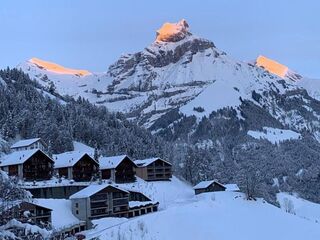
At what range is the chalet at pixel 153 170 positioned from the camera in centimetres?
11689

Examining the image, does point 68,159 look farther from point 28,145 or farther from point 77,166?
point 28,145

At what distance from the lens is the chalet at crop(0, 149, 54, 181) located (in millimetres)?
86688

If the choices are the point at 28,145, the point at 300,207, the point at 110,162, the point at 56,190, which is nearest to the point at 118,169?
the point at 110,162

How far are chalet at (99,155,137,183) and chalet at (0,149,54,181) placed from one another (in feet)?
52.9

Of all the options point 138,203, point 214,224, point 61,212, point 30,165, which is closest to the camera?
point 214,224

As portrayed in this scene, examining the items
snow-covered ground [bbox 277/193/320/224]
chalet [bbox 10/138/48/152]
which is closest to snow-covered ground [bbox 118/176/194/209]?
chalet [bbox 10/138/48/152]

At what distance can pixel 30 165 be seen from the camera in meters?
88.1

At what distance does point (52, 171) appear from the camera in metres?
91.9

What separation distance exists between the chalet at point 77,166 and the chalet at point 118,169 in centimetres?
671

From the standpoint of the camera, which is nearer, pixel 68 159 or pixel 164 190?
pixel 68 159

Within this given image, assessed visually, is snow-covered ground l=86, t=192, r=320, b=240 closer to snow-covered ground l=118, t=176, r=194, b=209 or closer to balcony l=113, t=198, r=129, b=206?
balcony l=113, t=198, r=129, b=206

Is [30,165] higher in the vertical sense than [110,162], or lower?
lower

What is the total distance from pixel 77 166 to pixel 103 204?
21512 millimetres

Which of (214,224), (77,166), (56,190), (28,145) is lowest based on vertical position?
(214,224)
